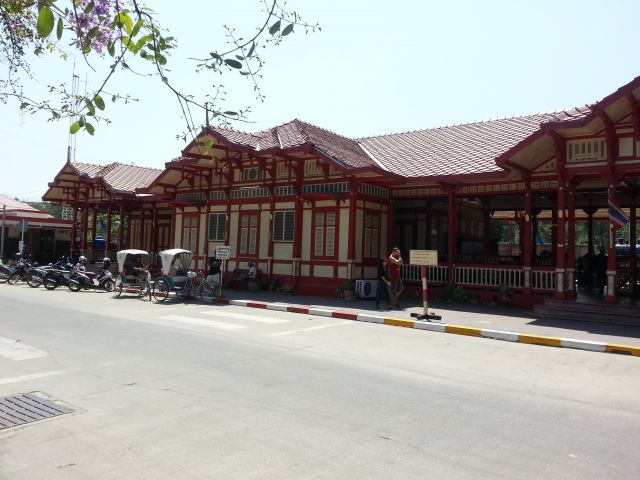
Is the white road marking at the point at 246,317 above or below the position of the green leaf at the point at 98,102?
below

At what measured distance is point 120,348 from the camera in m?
8.58

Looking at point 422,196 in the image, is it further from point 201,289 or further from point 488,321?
point 201,289

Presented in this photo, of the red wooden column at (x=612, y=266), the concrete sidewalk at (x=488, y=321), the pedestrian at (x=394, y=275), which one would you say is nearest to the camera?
the concrete sidewalk at (x=488, y=321)

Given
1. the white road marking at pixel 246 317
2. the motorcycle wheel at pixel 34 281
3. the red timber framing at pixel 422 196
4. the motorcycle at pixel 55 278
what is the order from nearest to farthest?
1. the white road marking at pixel 246 317
2. the red timber framing at pixel 422 196
3. the motorcycle at pixel 55 278
4. the motorcycle wheel at pixel 34 281

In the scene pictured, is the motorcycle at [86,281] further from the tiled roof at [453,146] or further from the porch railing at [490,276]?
the porch railing at [490,276]

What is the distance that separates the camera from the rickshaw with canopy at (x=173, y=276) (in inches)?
659

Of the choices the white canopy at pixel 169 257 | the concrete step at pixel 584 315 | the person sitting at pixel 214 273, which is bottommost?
the concrete step at pixel 584 315

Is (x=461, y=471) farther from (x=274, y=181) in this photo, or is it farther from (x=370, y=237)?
(x=274, y=181)

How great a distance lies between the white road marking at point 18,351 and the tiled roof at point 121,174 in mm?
19239

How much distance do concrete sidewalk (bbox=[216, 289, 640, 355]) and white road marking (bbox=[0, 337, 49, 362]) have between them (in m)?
7.41

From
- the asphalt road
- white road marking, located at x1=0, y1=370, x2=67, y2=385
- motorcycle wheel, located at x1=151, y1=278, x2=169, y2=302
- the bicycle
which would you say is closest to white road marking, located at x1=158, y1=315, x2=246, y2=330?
the asphalt road

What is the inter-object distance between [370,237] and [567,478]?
48.4 feet

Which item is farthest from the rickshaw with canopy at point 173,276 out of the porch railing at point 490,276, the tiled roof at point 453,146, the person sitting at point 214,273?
the porch railing at point 490,276

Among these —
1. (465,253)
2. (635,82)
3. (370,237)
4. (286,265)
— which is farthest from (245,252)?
(635,82)
